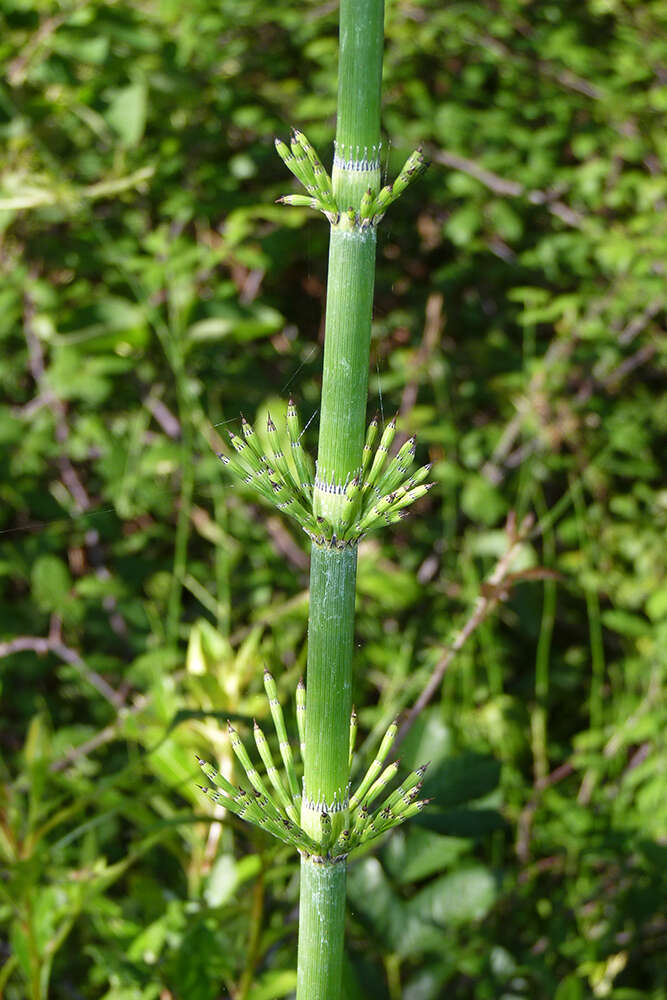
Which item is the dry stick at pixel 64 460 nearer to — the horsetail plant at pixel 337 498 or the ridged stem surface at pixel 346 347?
the horsetail plant at pixel 337 498

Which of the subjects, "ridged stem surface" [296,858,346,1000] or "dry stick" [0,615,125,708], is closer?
"ridged stem surface" [296,858,346,1000]

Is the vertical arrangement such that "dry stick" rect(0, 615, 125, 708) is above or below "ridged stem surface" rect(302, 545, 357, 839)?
above

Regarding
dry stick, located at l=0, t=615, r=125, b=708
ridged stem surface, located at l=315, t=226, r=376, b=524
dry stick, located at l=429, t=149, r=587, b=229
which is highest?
dry stick, located at l=429, t=149, r=587, b=229

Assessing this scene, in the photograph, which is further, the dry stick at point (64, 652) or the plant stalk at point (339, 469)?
the dry stick at point (64, 652)

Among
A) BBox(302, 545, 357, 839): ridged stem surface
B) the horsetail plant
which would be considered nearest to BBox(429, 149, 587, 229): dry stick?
the horsetail plant

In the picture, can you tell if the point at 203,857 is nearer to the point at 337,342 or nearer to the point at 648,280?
the point at 337,342

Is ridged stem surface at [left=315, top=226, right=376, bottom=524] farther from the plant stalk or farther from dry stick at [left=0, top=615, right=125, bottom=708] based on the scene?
dry stick at [left=0, top=615, right=125, bottom=708]

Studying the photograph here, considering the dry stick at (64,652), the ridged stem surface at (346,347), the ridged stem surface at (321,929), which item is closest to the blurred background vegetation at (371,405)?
the dry stick at (64,652)

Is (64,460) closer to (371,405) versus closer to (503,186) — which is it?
(371,405)
